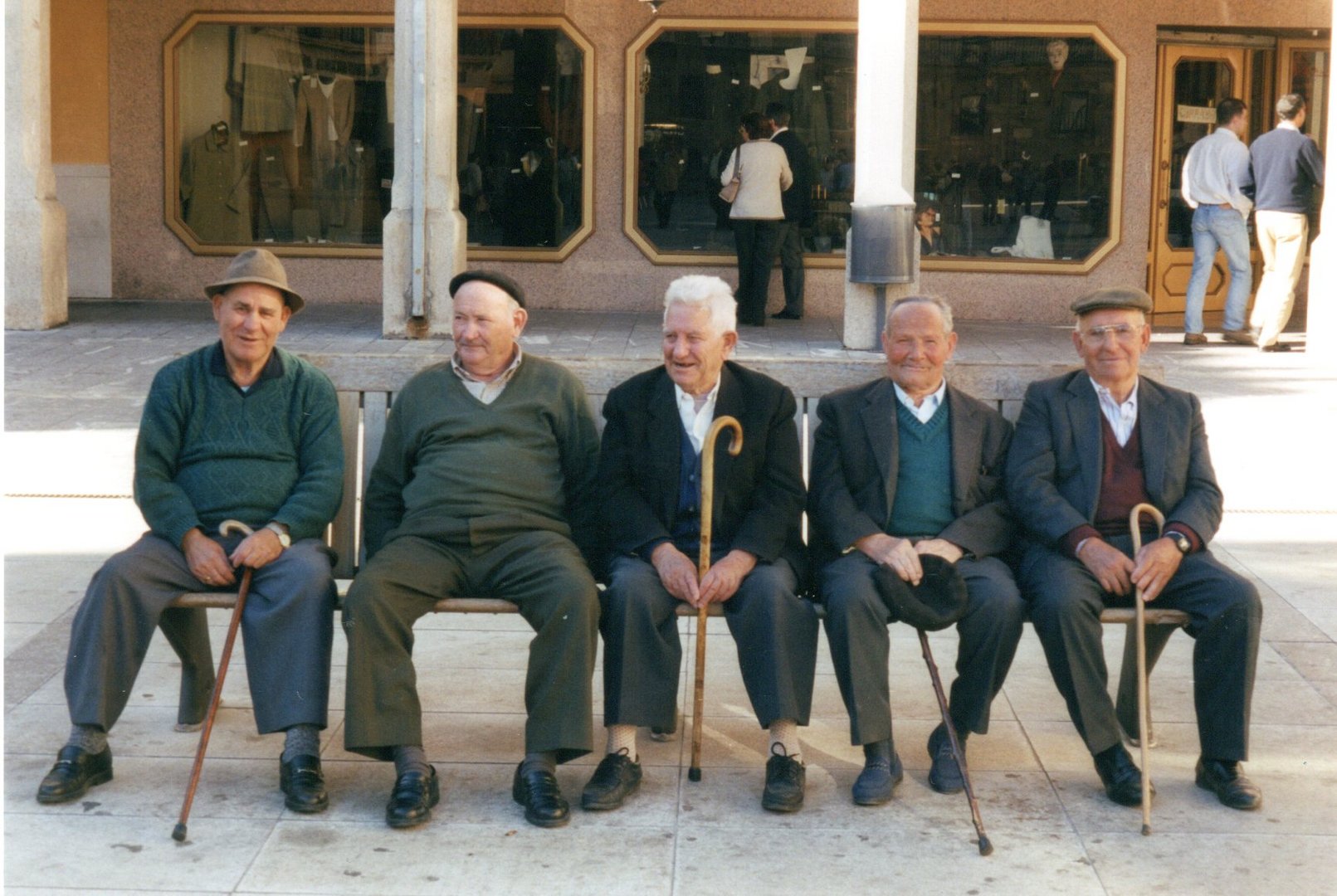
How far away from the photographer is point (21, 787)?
4289mm

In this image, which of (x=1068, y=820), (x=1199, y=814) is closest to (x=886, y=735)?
(x=1068, y=820)

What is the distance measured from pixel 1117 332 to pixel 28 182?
10.8m

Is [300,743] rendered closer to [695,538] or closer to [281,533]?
[281,533]

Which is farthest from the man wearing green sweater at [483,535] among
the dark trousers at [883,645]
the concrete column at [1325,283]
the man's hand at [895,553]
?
the concrete column at [1325,283]

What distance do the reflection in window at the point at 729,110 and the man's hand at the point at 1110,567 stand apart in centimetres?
1043

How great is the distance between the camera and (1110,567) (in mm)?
4441

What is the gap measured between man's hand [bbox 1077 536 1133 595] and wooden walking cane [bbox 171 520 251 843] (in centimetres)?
214

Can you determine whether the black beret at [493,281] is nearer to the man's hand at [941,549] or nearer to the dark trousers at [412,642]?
the dark trousers at [412,642]

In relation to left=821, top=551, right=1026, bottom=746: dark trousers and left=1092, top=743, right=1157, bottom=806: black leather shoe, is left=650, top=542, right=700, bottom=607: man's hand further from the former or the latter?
left=1092, top=743, right=1157, bottom=806: black leather shoe

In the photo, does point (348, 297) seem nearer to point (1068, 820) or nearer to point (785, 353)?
point (785, 353)

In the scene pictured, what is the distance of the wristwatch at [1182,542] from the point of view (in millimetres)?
4492

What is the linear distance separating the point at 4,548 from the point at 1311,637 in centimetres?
476

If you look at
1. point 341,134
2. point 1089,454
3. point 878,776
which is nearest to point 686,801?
point 878,776

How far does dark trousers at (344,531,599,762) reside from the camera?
4.23 meters
